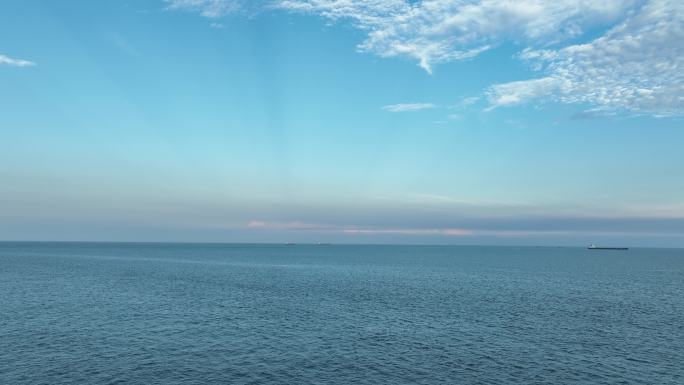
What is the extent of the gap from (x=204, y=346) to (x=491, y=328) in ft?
179

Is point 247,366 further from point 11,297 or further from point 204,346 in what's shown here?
point 11,297

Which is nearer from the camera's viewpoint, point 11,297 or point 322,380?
point 322,380

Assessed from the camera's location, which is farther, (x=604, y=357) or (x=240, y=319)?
(x=240, y=319)

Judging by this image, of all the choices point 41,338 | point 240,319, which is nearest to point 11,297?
point 41,338

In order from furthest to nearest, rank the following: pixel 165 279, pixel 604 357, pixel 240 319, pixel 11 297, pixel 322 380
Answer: pixel 165 279
pixel 11 297
pixel 240 319
pixel 604 357
pixel 322 380

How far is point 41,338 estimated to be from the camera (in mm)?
71250

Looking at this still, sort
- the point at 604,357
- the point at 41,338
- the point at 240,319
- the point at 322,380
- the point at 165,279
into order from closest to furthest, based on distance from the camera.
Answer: the point at 322,380 → the point at 604,357 → the point at 41,338 → the point at 240,319 → the point at 165,279

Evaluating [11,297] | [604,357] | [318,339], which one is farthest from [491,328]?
[11,297]

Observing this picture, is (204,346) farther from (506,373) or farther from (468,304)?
(468,304)

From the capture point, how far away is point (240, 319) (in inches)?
3561

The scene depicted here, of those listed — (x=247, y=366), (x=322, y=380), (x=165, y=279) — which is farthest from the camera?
(x=165, y=279)

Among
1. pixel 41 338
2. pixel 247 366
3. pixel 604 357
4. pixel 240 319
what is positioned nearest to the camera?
pixel 247 366

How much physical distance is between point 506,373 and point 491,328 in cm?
2635

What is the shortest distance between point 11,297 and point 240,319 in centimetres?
6782
